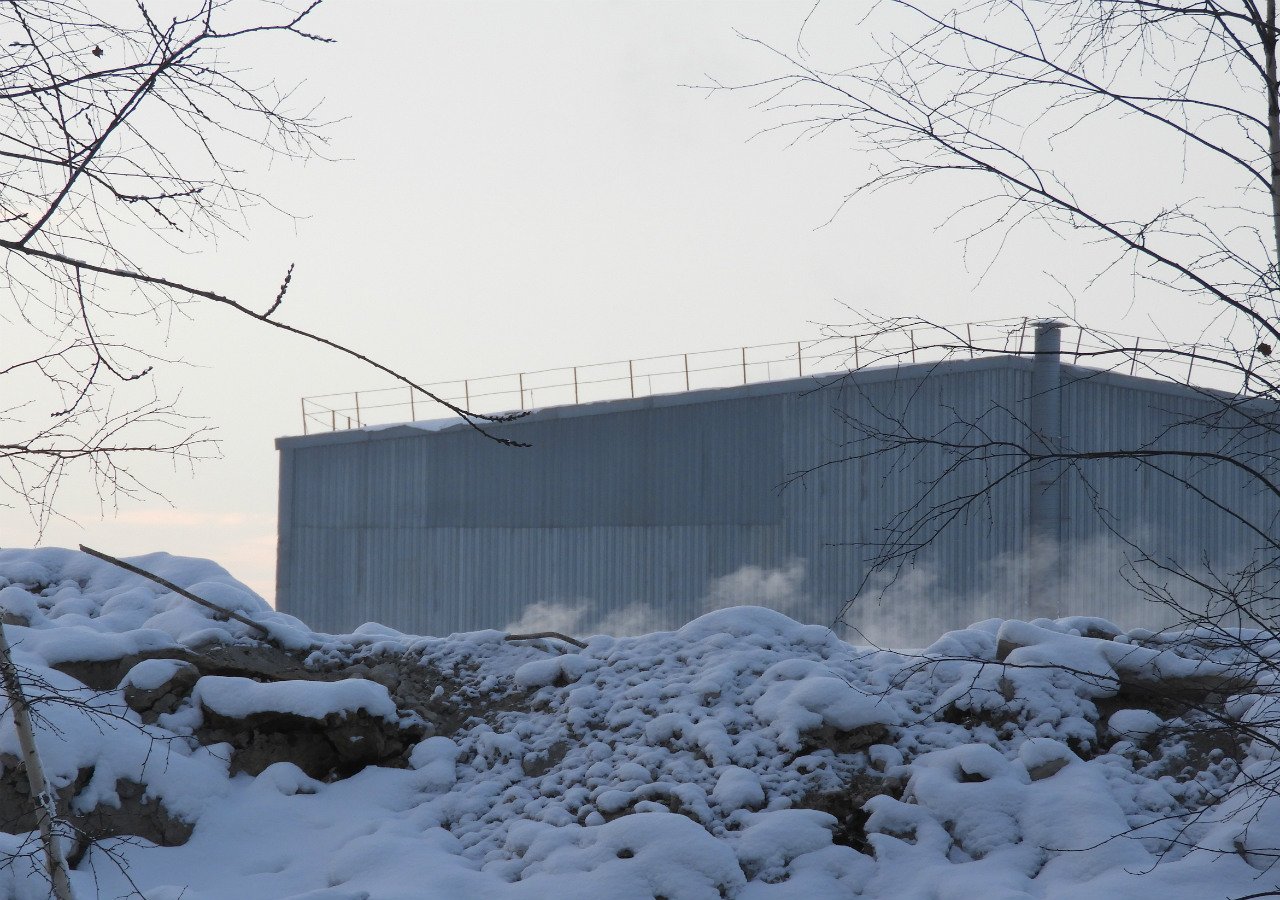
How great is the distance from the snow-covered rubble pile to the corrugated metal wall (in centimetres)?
751

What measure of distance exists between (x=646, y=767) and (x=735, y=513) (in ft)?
31.6

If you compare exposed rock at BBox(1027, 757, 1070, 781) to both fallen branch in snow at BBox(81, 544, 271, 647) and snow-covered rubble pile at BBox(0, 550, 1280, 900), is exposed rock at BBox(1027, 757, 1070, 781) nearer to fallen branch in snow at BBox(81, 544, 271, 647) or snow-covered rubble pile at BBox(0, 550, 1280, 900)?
snow-covered rubble pile at BBox(0, 550, 1280, 900)

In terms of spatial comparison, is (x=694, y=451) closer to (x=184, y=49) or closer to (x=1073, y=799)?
(x=1073, y=799)

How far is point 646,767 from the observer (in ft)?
22.4

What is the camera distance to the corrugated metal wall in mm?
15500

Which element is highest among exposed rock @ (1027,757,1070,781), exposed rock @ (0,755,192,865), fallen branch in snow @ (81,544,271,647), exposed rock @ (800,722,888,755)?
fallen branch in snow @ (81,544,271,647)

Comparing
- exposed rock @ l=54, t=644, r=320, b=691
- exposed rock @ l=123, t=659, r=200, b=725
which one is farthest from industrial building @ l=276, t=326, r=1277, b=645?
exposed rock @ l=123, t=659, r=200, b=725

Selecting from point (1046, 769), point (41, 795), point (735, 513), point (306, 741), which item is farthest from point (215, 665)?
point (735, 513)

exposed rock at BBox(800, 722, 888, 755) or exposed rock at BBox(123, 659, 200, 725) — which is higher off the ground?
exposed rock at BBox(123, 659, 200, 725)

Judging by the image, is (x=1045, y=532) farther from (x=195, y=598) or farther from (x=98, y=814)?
(x=98, y=814)

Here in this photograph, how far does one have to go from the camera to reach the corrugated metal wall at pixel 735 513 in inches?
610

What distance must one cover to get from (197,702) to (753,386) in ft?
34.8

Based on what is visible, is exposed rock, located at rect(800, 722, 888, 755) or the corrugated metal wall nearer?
exposed rock, located at rect(800, 722, 888, 755)

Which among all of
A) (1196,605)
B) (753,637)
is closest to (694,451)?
(1196,605)
